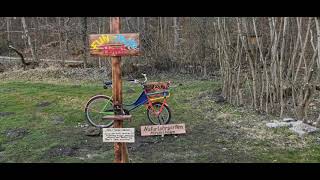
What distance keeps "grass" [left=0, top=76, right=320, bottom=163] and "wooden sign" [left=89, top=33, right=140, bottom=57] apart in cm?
139

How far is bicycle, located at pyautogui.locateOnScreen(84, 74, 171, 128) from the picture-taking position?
610 centimetres

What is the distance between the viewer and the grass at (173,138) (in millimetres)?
4855

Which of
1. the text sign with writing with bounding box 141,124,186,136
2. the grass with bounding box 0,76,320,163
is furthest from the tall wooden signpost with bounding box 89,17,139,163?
the text sign with writing with bounding box 141,124,186,136

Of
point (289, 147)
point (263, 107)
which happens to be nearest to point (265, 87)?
point (263, 107)

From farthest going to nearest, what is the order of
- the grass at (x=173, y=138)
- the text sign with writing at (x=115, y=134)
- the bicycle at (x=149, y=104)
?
the bicycle at (x=149, y=104), the grass at (x=173, y=138), the text sign with writing at (x=115, y=134)

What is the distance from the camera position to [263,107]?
6836mm

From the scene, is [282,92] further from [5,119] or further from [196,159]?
[5,119]

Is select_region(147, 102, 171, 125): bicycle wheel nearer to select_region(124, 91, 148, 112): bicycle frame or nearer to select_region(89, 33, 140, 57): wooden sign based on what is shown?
select_region(124, 91, 148, 112): bicycle frame

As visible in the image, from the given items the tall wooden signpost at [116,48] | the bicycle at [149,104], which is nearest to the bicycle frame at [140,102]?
the bicycle at [149,104]

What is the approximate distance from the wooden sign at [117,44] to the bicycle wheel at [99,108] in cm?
231

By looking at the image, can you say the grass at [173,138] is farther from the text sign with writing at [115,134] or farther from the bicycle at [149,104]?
the text sign with writing at [115,134]
